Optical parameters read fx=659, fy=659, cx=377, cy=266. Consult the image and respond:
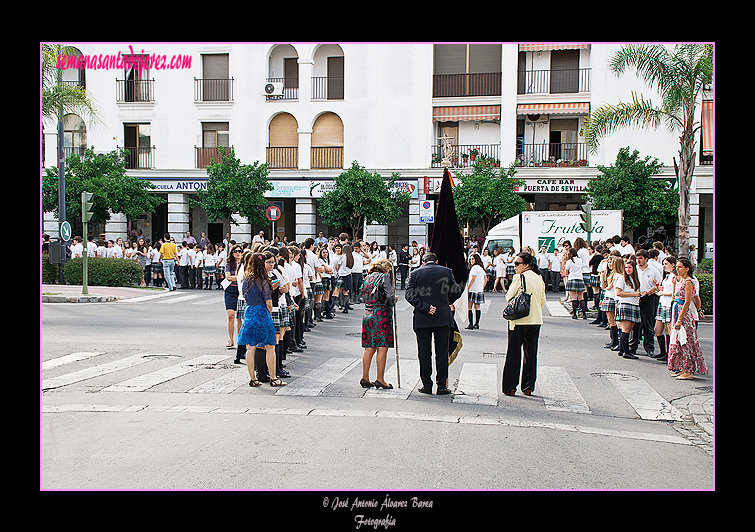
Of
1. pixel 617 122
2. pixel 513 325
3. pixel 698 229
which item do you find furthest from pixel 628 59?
pixel 698 229

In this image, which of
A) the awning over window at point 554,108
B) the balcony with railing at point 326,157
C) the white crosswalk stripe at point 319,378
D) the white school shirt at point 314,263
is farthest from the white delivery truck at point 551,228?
the white crosswalk stripe at point 319,378

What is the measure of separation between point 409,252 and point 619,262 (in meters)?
16.1

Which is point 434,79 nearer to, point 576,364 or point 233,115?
→ point 233,115

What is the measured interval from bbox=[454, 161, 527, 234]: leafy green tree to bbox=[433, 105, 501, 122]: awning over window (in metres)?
3.26

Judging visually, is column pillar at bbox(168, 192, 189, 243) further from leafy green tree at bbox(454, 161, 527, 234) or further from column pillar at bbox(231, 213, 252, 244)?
leafy green tree at bbox(454, 161, 527, 234)

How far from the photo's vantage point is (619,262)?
11414 mm

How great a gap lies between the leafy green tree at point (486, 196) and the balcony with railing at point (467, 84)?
13.7 feet

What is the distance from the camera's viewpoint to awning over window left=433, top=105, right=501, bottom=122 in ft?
101

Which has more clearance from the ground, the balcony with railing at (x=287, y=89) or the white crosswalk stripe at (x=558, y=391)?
the balcony with railing at (x=287, y=89)

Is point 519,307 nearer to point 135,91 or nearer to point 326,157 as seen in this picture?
→ point 326,157

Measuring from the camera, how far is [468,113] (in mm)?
30734

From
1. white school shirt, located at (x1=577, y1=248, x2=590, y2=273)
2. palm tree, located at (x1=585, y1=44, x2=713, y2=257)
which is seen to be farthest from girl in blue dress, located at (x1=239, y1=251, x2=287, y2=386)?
palm tree, located at (x1=585, y1=44, x2=713, y2=257)

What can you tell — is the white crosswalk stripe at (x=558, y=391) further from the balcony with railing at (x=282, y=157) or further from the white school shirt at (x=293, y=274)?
the balcony with railing at (x=282, y=157)

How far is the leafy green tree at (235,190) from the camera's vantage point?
2709 cm
